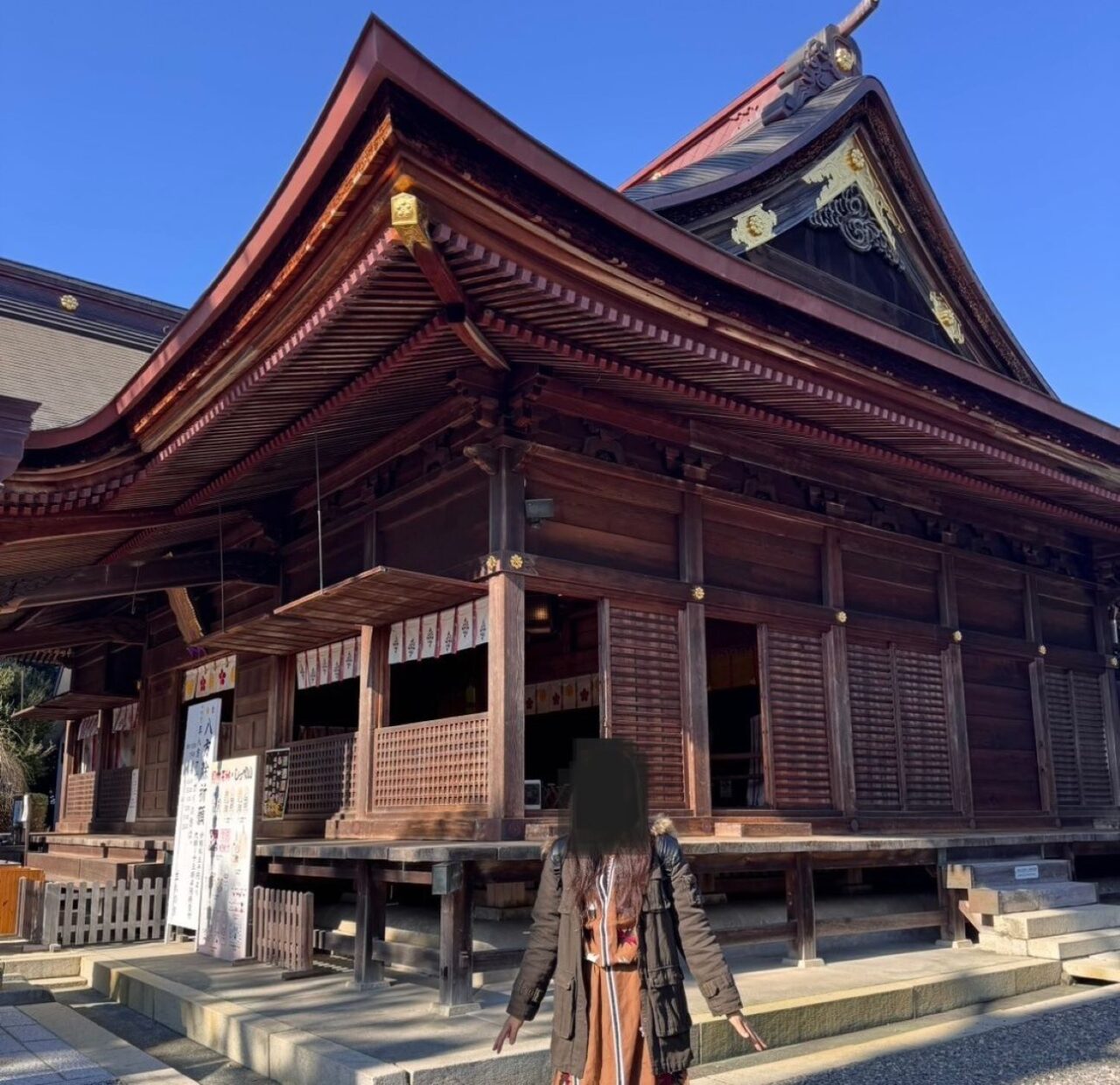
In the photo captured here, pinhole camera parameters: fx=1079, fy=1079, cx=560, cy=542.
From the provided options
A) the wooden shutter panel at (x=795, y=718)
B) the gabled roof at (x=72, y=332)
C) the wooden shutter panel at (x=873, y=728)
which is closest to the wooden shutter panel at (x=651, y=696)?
the wooden shutter panel at (x=795, y=718)

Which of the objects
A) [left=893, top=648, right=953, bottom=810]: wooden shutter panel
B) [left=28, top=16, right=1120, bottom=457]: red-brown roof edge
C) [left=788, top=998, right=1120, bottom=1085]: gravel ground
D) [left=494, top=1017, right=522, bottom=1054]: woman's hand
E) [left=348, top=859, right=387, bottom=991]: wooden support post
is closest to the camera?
[left=494, top=1017, right=522, bottom=1054]: woman's hand

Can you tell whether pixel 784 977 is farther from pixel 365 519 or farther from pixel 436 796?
pixel 365 519

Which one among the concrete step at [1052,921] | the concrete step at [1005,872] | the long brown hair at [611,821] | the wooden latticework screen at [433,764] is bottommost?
the concrete step at [1052,921]

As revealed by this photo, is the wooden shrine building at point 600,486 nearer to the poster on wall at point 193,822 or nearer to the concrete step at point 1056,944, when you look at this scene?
the poster on wall at point 193,822

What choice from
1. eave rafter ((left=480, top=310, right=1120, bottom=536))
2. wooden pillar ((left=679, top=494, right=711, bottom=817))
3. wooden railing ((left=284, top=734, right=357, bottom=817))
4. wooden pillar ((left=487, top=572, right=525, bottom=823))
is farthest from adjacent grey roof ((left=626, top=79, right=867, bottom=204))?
wooden railing ((left=284, top=734, right=357, bottom=817))

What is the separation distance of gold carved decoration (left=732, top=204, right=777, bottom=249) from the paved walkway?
8.02 m

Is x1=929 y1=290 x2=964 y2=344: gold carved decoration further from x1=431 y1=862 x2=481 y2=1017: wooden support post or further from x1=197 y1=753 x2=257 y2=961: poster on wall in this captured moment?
x1=197 y1=753 x2=257 y2=961: poster on wall

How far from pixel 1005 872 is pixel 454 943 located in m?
5.30

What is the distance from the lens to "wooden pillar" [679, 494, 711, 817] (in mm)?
8484

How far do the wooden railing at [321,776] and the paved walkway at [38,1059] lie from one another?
293 cm

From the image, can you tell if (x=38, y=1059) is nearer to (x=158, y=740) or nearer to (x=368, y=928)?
(x=368, y=928)

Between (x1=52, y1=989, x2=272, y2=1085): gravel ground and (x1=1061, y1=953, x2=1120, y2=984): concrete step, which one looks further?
(x1=1061, y1=953, x2=1120, y2=984): concrete step

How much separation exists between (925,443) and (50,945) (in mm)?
8597

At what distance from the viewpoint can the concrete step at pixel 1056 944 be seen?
8.31m
